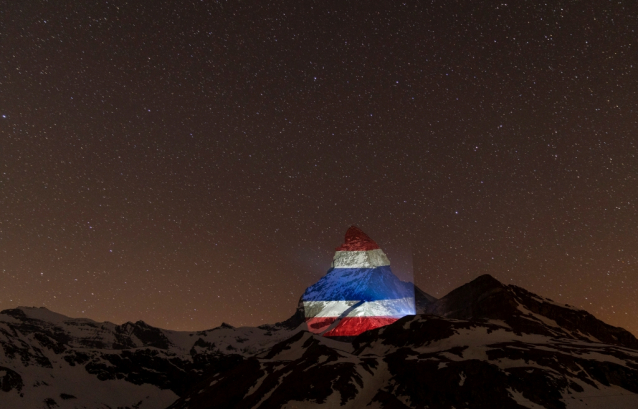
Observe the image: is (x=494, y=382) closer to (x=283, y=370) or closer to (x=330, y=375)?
(x=330, y=375)

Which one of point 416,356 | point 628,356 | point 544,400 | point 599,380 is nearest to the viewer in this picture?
point 544,400

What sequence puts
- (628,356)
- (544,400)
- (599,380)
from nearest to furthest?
(544,400), (599,380), (628,356)

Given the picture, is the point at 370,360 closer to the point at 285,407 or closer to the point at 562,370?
the point at 285,407

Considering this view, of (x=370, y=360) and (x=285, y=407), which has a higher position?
(x=370, y=360)

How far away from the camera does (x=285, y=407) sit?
16138cm

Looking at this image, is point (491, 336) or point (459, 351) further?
point (491, 336)

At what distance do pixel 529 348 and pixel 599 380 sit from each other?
2255 centimetres

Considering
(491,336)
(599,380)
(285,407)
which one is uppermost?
(491,336)

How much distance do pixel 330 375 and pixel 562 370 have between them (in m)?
59.0

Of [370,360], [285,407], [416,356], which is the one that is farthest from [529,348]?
[285,407]

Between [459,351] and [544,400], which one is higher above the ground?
[459,351]

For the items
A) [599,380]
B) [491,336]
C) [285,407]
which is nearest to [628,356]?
[599,380]

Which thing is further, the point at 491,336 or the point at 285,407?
the point at 491,336

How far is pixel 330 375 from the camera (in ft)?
566
